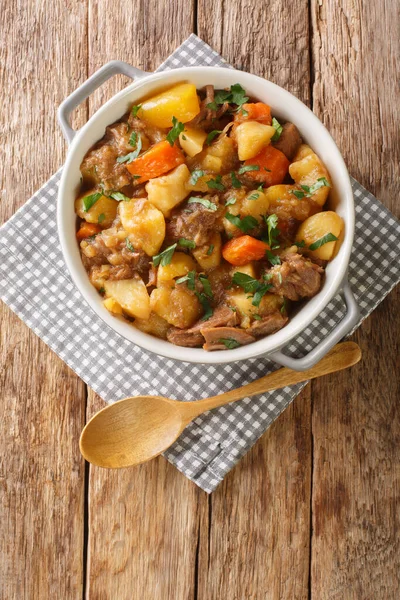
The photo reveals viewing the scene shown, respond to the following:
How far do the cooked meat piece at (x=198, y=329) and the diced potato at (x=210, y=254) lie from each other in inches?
7.1

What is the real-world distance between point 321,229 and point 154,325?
31.5 inches

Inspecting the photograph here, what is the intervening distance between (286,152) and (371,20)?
4.05ft

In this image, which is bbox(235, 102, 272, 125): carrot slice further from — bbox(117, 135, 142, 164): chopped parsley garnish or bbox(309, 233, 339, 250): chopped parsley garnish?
bbox(309, 233, 339, 250): chopped parsley garnish

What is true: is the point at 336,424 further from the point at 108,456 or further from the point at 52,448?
the point at 52,448

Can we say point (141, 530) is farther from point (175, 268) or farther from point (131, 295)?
point (175, 268)

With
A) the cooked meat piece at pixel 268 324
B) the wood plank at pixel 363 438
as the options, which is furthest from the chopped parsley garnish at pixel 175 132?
the wood plank at pixel 363 438

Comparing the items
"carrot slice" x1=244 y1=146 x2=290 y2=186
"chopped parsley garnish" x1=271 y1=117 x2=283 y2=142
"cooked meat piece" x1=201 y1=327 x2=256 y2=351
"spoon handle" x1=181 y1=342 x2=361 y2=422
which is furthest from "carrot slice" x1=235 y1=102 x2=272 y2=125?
"spoon handle" x1=181 y1=342 x2=361 y2=422

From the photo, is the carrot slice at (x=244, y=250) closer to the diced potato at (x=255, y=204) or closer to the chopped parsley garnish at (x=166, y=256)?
the diced potato at (x=255, y=204)

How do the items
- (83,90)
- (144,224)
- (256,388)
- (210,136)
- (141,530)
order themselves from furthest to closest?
(141,530) < (256,388) < (83,90) < (210,136) < (144,224)

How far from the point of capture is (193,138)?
266 cm

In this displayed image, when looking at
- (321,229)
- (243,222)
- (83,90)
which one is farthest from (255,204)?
(83,90)

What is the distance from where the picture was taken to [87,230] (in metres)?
2.77

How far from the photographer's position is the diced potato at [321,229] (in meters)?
2.68

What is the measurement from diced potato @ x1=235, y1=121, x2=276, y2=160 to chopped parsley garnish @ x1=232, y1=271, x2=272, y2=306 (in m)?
0.49
